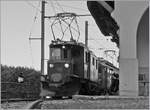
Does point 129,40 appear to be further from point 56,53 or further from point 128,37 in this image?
point 56,53

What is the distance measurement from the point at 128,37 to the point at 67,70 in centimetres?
494

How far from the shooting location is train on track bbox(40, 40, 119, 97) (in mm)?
21172

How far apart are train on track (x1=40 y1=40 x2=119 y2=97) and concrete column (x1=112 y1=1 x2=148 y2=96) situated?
4.40 meters

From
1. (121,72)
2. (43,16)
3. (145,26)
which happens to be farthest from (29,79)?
(121,72)

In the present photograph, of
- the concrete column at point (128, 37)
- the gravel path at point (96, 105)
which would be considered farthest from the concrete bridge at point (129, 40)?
the gravel path at point (96, 105)

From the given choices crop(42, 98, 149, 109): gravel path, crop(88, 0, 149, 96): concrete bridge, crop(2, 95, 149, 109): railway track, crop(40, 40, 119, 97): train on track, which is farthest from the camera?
crop(40, 40, 119, 97): train on track

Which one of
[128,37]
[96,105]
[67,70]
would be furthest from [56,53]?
[96,105]

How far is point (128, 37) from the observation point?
1783 centimetres

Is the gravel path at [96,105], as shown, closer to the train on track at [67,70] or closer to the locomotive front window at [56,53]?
the train on track at [67,70]

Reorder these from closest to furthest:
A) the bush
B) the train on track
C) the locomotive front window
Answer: the train on track → the locomotive front window → the bush

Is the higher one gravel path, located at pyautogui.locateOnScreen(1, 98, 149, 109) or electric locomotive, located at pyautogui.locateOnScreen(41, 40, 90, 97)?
electric locomotive, located at pyautogui.locateOnScreen(41, 40, 90, 97)

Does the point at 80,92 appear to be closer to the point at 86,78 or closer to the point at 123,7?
the point at 86,78

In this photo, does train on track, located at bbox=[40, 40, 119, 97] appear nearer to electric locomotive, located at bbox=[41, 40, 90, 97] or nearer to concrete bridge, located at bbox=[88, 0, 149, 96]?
electric locomotive, located at bbox=[41, 40, 90, 97]

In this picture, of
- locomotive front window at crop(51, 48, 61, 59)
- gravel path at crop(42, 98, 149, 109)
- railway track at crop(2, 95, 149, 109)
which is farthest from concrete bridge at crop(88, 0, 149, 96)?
locomotive front window at crop(51, 48, 61, 59)
